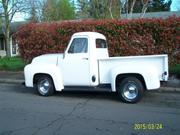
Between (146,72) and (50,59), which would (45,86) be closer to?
(50,59)

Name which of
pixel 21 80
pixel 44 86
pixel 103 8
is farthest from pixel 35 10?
pixel 44 86

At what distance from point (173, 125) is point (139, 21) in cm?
745

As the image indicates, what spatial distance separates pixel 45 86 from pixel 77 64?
1476mm

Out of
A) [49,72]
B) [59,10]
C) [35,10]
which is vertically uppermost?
[59,10]

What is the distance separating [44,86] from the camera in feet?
37.6

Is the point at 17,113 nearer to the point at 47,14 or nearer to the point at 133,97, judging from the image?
the point at 133,97

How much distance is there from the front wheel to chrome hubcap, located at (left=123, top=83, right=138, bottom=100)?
8.25ft

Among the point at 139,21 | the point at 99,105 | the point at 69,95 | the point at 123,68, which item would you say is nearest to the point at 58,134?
the point at 99,105

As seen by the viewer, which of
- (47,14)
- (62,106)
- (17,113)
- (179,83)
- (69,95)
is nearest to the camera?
(17,113)

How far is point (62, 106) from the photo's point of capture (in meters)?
9.71

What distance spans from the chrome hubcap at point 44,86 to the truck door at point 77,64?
2.29ft

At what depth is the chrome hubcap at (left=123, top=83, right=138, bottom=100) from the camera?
1013cm

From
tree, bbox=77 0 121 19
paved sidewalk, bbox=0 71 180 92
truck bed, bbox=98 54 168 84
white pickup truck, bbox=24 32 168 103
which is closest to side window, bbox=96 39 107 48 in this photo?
white pickup truck, bbox=24 32 168 103

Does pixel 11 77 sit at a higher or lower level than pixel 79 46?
lower
